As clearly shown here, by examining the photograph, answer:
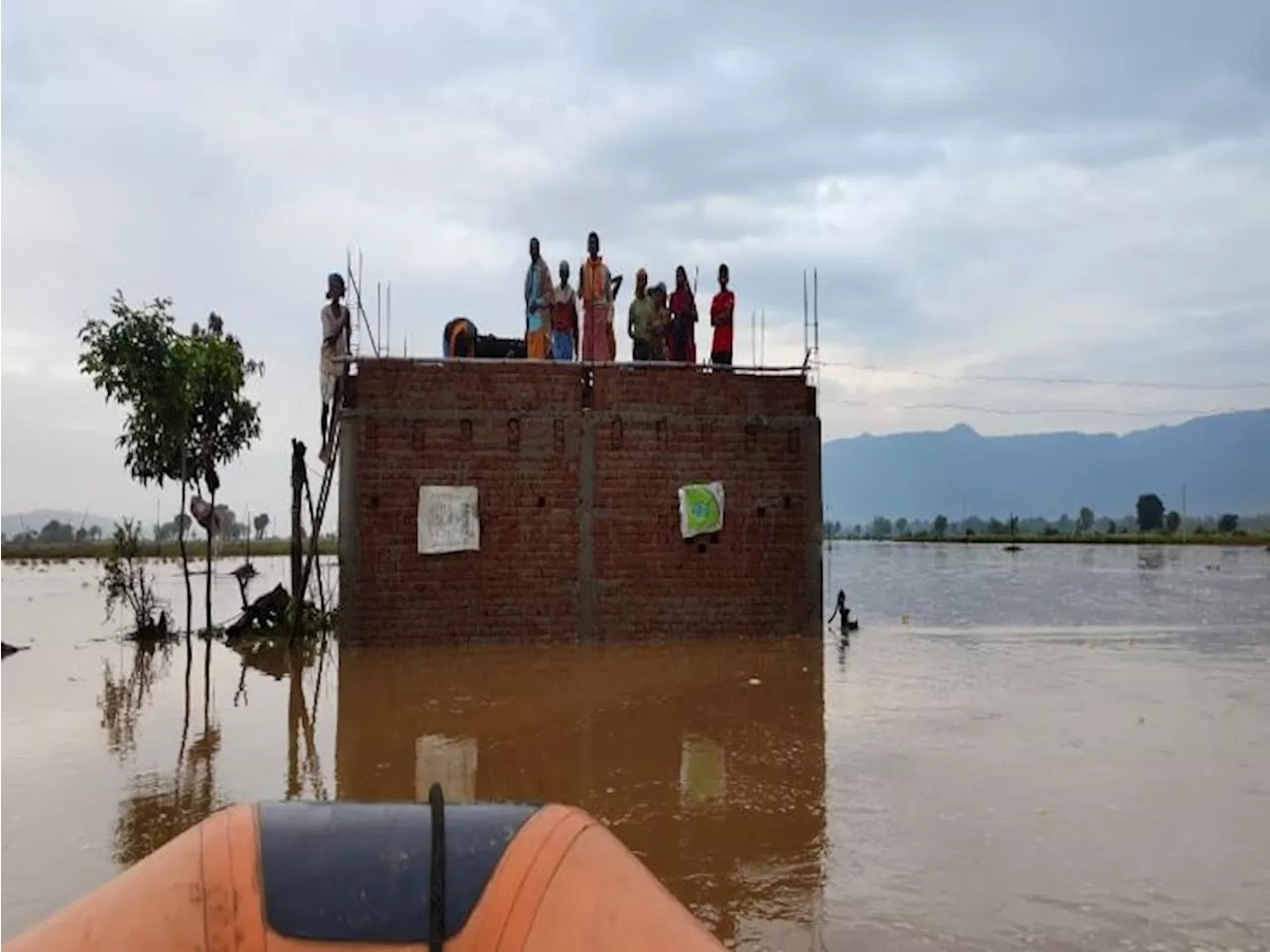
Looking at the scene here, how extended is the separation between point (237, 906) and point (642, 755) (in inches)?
216

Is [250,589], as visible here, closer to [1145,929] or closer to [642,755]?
[642,755]

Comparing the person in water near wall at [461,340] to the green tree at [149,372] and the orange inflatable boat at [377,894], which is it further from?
the orange inflatable boat at [377,894]

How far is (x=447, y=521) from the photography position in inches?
538

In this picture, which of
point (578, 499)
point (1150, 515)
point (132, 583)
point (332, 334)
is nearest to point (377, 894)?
point (578, 499)

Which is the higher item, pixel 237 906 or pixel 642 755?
pixel 237 906

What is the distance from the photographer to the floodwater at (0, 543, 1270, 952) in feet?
16.2

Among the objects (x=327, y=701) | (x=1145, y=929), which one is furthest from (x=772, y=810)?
(x=327, y=701)

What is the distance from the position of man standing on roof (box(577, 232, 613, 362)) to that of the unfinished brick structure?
44.2 inches

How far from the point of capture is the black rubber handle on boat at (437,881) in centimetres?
254

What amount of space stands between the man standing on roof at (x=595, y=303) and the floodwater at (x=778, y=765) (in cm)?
449

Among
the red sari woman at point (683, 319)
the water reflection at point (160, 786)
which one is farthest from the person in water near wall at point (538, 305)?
the water reflection at point (160, 786)

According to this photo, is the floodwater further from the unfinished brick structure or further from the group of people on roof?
the group of people on roof

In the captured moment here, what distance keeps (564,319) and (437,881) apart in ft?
42.9

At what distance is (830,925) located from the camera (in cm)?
460
